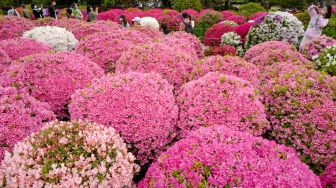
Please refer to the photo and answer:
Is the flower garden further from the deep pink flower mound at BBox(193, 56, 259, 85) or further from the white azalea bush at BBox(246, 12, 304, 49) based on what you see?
the white azalea bush at BBox(246, 12, 304, 49)

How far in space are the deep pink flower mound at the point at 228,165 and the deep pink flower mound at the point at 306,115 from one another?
3.36 feet

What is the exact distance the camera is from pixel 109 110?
14.6ft

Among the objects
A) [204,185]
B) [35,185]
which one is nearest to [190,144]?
[204,185]

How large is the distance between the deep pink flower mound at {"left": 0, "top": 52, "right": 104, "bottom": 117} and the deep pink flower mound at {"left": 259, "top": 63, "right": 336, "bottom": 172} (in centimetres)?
350

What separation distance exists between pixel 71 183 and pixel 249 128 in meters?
2.62

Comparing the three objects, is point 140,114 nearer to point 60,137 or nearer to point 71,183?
point 60,137

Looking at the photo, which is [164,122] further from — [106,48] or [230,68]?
[106,48]

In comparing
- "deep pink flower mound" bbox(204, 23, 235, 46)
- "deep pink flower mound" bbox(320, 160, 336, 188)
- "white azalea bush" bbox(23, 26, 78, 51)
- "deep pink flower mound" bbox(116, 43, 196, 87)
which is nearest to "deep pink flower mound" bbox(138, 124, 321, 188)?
"deep pink flower mound" bbox(320, 160, 336, 188)

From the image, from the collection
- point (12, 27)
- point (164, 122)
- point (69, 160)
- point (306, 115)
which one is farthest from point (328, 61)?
point (12, 27)

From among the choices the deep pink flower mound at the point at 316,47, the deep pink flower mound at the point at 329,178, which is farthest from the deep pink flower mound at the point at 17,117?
the deep pink flower mound at the point at 316,47

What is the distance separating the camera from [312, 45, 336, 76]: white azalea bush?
705 cm

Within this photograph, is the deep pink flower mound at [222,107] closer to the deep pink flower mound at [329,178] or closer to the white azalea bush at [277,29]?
the deep pink flower mound at [329,178]

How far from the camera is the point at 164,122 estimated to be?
14.7 feet

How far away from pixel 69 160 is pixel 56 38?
7.30 m
